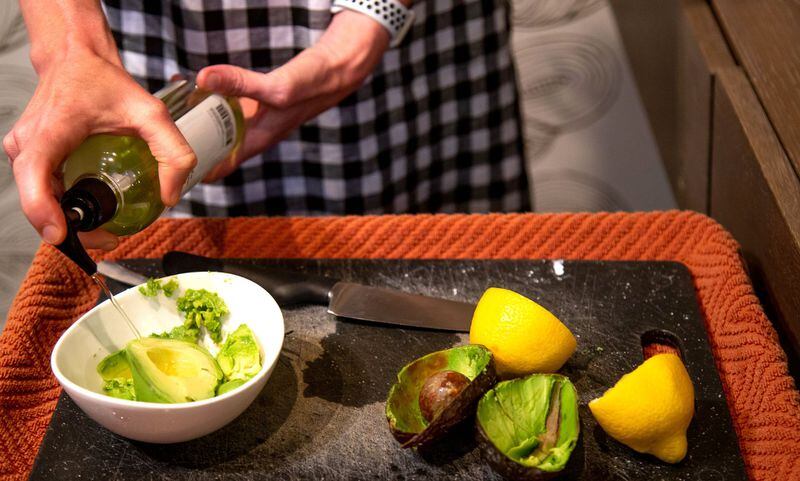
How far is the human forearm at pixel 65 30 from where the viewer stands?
0.78 meters

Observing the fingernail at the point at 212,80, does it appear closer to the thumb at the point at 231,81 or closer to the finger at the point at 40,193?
the thumb at the point at 231,81

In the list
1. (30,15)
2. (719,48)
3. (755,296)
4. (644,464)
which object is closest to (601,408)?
(644,464)

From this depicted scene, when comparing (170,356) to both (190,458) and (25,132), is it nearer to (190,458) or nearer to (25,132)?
(190,458)

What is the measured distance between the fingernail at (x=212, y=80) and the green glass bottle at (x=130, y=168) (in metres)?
0.01

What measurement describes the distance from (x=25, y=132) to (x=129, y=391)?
0.82 ft

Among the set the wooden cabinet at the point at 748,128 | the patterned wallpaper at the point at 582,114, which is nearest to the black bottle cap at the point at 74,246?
the wooden cabinet at the point at 748,128

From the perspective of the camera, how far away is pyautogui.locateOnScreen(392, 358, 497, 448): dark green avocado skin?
0.62m

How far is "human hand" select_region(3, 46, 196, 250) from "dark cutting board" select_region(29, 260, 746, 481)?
7.7 inches

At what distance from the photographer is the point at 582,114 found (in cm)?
190

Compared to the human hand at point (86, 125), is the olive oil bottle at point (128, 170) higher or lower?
lower

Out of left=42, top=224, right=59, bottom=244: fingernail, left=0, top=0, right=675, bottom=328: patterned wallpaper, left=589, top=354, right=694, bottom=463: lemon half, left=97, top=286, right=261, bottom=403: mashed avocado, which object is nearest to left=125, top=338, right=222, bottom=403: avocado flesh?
left=97, top=286, right=261, bottom=403: mashed avocado

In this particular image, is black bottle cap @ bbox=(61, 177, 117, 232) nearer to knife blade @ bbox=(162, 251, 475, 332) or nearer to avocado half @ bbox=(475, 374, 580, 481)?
knife blade @ bbox=(162, 251, 475, 332)

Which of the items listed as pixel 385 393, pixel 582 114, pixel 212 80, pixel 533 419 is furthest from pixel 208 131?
pixel 582 114

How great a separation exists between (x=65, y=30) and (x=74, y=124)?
15cm
